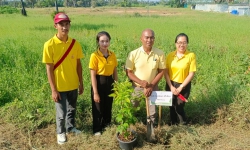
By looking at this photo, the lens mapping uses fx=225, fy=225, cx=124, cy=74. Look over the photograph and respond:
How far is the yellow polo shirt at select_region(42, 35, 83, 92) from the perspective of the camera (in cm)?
253

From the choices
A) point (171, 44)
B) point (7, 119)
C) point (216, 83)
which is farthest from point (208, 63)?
point (7, 119)

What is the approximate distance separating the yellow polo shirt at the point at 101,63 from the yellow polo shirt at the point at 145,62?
21cm

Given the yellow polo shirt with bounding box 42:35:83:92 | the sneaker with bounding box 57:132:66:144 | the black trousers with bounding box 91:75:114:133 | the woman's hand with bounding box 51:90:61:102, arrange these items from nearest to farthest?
the yellow polo shirt with bounding box 42:35:83:92, the woman's hand with bounding box 51:90:61:102, the black trousers with bounding box 91:75:114:133, the sneaker with bounding box 57:132:66:144

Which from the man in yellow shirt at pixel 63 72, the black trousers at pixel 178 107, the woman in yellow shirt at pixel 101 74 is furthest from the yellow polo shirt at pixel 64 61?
the black trousers at pixel 178 107

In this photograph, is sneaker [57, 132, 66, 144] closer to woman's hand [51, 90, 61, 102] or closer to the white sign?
woman's hand [51, 90, 61, 102]

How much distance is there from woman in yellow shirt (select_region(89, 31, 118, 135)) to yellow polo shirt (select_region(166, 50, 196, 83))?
0.71 metres

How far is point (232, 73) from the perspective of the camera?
4719 millimetres

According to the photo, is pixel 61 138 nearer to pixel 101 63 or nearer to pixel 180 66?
pixel 101 63

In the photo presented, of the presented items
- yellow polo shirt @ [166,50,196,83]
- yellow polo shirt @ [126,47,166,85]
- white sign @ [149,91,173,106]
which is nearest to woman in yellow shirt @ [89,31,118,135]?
yellow polo shirt @ [126,47,166,85]

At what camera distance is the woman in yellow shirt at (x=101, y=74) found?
8.68 feet

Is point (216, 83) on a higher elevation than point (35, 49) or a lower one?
lower

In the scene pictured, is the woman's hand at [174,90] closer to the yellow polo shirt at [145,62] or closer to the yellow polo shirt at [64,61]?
the yellow polo shirt at [145,62]

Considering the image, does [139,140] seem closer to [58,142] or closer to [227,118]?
[58,142]

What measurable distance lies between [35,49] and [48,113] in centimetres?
326
